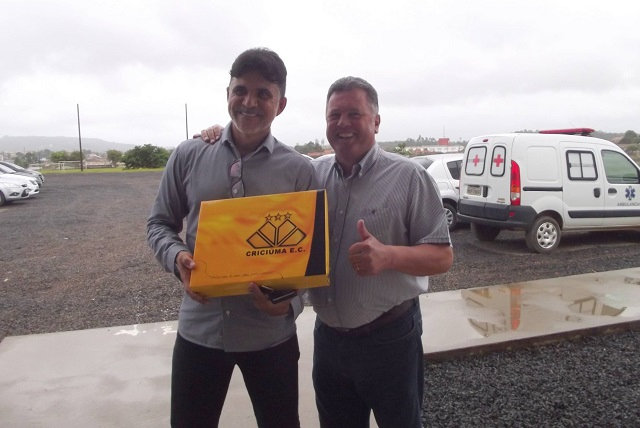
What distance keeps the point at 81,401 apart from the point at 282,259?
2135mm

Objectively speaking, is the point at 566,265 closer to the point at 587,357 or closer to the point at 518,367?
the point at 587,357

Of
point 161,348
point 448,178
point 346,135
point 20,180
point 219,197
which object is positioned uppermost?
point 346,135

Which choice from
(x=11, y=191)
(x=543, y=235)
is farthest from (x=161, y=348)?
(x=11, y=191)

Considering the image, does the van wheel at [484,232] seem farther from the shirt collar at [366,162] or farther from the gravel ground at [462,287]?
the shirt collar at [366,162]

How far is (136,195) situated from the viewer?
1859 cm

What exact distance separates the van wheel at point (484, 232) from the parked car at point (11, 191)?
14.0m

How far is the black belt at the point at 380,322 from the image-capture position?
1836mm

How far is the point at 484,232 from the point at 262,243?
23.6 ft

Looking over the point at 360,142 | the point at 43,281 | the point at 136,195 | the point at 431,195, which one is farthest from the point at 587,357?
the point at 136,195

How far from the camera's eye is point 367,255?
5.16 ft

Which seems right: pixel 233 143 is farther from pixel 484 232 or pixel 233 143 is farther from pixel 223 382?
pixel 484 232

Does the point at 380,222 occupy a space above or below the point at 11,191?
above

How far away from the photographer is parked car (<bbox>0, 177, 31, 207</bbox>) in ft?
49.4

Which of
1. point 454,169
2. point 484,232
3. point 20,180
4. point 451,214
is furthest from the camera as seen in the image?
point 20,180
